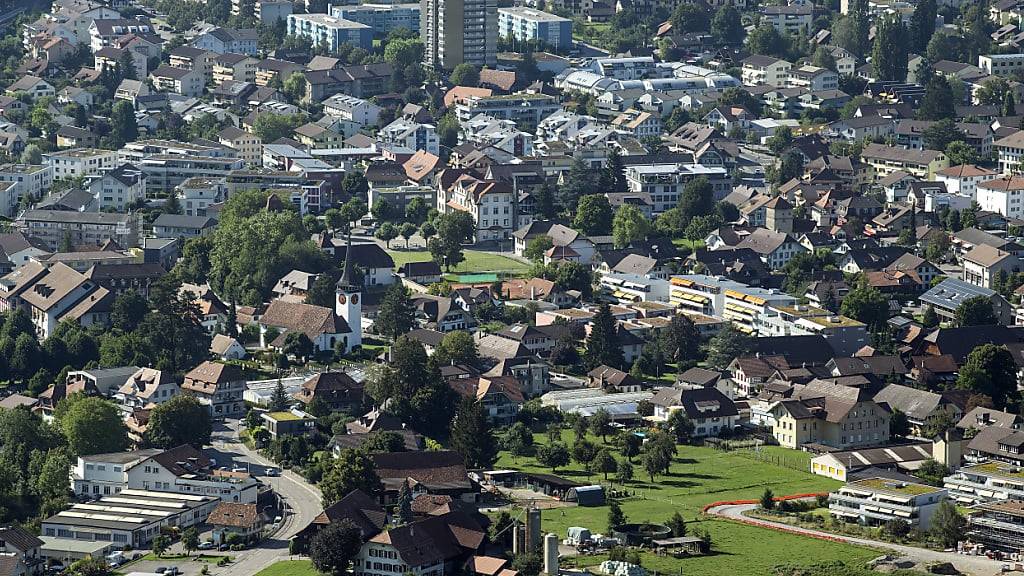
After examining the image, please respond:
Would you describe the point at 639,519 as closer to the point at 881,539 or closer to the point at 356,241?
the point at 881,539

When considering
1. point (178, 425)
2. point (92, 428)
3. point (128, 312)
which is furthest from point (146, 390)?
point (128, 312)

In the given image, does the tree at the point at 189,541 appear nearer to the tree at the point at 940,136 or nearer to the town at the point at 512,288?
the town at the point at 512,288

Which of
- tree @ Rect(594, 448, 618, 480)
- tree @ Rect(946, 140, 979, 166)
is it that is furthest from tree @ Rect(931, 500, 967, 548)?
tree @ Rect(946, 140, 979, 166)

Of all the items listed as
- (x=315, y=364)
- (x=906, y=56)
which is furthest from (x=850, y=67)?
(x=315, y=364)

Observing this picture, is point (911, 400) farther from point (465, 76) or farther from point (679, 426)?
point (465, 76)

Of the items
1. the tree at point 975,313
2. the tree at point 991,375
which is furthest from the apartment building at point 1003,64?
the tree at point 991,375

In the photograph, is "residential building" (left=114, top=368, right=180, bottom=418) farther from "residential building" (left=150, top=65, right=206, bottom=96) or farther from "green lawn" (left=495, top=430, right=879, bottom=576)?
"residential building" (left=150, top=65, right=206, bottom=96)

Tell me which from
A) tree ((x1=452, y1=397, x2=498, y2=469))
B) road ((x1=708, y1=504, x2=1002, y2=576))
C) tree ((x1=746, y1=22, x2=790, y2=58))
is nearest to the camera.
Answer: road ((x1=708, y1=504, x2=1002, y2=576))

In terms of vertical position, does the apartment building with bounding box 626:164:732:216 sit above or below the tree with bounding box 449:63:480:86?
below

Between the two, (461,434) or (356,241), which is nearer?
(461,434)
